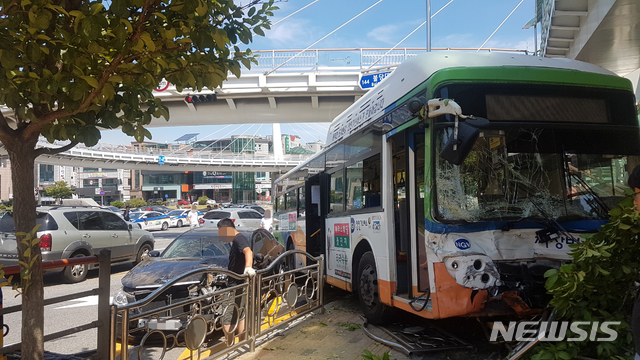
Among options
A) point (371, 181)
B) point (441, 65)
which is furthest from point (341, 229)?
point (441, 65)

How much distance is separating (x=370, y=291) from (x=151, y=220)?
3499 centimetres

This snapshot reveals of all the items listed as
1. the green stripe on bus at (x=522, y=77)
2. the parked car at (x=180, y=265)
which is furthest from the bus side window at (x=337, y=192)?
the green stripe on bus at (x=522, y=77)

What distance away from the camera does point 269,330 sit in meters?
6.02

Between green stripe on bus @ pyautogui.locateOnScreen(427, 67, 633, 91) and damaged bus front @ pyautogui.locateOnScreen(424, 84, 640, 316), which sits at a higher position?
green stripe on bus @ pyautogui.locateOnScreen(427, 67, 633, 91)

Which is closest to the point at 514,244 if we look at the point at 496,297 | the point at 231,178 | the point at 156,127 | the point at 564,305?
the point at 496,297

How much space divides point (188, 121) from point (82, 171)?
315ft

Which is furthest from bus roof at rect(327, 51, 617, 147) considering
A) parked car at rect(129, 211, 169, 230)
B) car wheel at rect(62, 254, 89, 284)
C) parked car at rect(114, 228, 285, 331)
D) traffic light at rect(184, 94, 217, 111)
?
parked car at rect(129, 211, 169, 230)

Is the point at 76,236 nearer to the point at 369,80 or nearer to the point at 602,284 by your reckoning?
the point at 369,80

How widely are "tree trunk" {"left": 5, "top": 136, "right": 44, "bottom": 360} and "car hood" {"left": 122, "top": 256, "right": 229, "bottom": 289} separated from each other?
273 cm

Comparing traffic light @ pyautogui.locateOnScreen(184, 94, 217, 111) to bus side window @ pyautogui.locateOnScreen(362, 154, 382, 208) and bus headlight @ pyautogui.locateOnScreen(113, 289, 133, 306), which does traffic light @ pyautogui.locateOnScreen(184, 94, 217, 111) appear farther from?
bus headlight @ pyautogui.locateOnScreen(113, 289, 133, 306)

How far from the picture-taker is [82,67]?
3309 mm

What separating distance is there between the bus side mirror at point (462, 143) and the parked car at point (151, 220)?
36.4m

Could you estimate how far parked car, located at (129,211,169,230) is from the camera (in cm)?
3769

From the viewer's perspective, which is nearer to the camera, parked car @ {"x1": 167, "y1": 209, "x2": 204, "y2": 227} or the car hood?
the car hood
